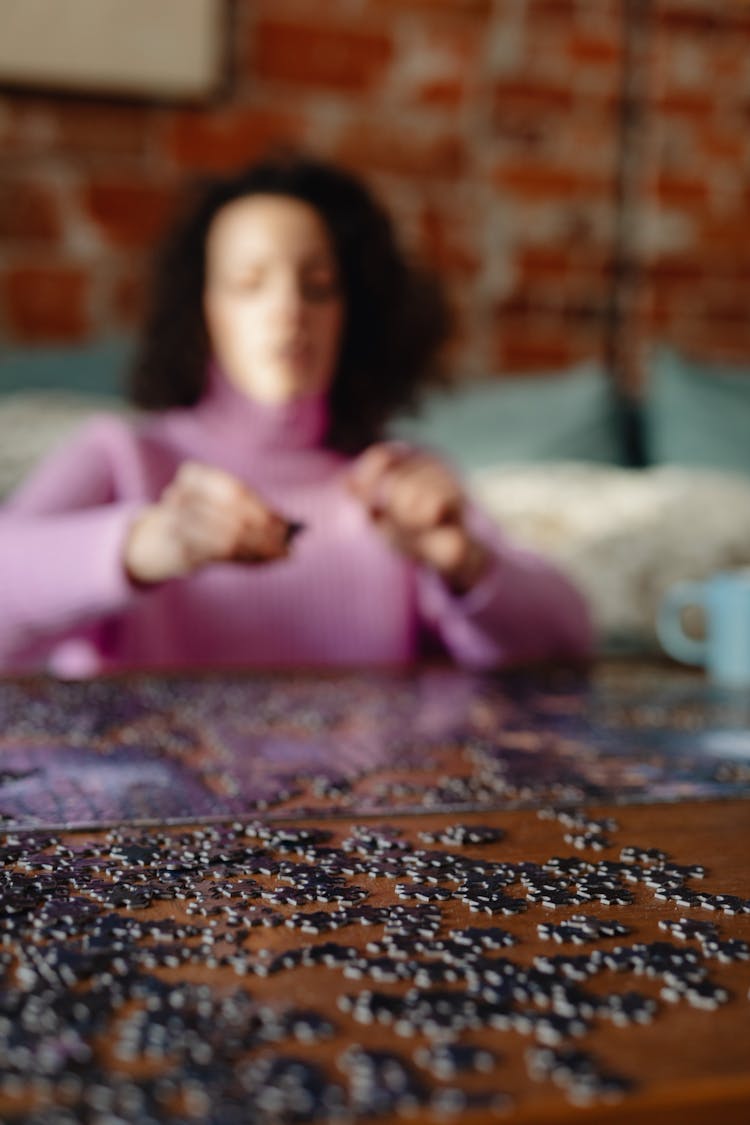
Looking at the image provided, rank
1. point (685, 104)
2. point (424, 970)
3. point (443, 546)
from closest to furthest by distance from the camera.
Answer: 1. point (424, 970)
2. point (443, 546)
3. point (685, 104)

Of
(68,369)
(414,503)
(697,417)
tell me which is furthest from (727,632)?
(68,369)

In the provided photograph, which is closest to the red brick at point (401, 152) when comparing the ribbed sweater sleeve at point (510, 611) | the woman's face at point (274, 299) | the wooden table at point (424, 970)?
the woman's face at point (274, 299)

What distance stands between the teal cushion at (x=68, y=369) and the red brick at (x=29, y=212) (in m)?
0.33

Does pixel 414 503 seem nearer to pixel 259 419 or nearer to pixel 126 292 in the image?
pixel 259 419

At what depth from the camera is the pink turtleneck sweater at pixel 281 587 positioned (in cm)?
146

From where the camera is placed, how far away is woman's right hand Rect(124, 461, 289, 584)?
1.05 metres

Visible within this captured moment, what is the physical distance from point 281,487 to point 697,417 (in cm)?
104

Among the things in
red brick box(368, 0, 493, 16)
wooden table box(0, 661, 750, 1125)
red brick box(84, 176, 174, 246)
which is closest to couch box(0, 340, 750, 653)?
red brick box(84, 176, 174, 246)

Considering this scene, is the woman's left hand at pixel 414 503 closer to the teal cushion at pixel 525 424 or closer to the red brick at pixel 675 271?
the teal cushion at pixel 525 424

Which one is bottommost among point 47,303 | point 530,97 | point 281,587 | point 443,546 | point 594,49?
point 281,587

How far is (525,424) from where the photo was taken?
220 cm

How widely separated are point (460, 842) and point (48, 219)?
6.92 feet

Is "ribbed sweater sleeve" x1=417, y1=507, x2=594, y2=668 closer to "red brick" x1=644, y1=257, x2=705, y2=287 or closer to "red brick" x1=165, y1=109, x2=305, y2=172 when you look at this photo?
"red brick" x1=165, y1=109, x2=305, y2=172

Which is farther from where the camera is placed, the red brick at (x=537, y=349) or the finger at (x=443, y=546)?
the red brick at (x=537, y=349)
